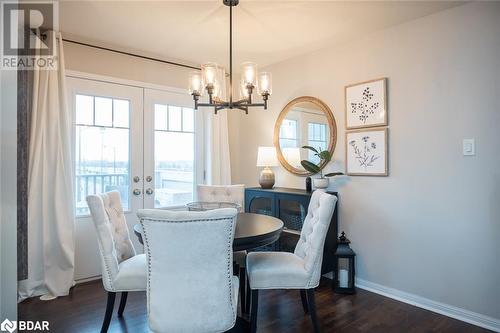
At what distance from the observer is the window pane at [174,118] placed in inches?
150

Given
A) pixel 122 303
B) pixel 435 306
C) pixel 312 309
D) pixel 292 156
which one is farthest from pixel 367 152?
pixel 122 303

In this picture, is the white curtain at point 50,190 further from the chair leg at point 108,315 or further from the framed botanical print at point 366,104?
the framed botanical print at point 366,104

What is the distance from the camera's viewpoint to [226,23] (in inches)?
110

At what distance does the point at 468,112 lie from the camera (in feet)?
7.86

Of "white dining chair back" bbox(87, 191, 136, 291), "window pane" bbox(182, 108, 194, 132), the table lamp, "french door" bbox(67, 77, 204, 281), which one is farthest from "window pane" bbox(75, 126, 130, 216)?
the table lamp

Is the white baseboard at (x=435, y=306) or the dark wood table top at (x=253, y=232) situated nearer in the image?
the dark wood table top at (x=253, y=232)

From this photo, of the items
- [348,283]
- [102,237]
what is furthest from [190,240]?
[348,283]

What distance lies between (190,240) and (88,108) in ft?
7.94

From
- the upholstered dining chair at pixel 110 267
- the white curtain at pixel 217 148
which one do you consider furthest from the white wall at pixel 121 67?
the upholstered dining chair at pixel 110 267

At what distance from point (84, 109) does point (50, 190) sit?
0.88 m

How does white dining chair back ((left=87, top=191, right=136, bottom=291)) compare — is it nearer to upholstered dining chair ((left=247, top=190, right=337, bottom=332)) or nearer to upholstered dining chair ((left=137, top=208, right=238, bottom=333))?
upholstered dining chair ((left=137, top=208, right=238, bottom=333))

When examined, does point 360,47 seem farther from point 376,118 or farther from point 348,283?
point 348,283

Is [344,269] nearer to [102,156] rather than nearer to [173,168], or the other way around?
[173,168]

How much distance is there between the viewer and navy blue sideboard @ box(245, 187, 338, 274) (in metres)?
3.08
